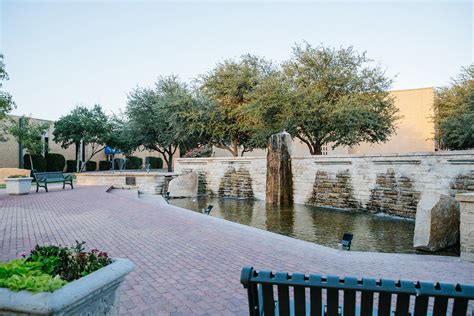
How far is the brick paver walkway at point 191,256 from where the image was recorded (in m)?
4.10

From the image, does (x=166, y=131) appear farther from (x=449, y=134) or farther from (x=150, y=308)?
(x=150, y=308)

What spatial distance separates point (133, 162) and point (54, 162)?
575 inches

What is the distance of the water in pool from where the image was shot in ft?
28.3

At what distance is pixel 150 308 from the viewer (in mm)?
3756

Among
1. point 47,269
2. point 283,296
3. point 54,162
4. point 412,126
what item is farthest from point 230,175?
point 412,126

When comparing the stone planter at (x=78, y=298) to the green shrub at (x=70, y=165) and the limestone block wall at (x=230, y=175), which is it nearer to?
the limestone block wall at (x=230, y=175)

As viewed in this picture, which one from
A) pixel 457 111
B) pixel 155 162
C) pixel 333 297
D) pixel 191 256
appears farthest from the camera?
pixel 155 162

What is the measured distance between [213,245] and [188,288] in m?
2.38

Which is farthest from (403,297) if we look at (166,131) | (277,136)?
(166,131)

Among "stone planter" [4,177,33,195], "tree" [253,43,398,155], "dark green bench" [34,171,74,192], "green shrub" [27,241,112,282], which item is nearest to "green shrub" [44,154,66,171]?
"dark green bench" [34,171,74,192]

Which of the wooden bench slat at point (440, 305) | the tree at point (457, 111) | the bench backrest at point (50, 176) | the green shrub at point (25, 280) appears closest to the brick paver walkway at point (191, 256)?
the green shrub at point (25, 280)

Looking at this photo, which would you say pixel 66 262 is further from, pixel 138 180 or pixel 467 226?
pixel 138 180

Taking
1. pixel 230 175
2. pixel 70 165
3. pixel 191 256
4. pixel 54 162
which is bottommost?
pixel 191 256

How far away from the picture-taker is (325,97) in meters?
21.1
